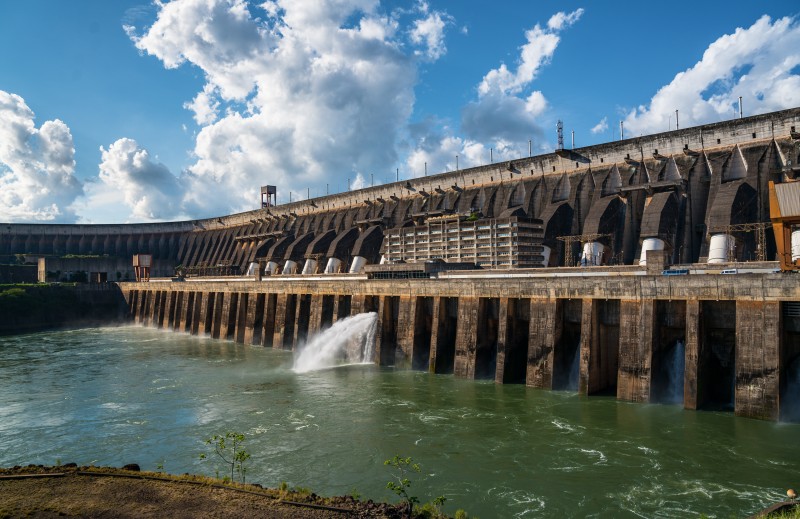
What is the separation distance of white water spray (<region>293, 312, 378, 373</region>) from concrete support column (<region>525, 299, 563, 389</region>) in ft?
45.3

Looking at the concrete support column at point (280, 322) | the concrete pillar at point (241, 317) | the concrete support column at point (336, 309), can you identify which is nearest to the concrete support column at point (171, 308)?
the concrete pillar at point (241, 317)

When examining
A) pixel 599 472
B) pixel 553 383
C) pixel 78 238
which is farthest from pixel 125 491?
pixel 78 238

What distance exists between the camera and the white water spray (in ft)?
133

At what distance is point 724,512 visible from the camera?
15.4 metres

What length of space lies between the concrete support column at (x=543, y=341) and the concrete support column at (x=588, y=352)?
1.60 meters

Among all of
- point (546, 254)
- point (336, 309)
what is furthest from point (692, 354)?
point (336, 309)

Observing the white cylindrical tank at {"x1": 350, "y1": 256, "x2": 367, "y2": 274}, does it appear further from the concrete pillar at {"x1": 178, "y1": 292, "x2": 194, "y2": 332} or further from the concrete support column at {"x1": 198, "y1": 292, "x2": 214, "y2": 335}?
the concrete pillar at {"x1": 178, "y1": 292, "x2": 194, "y2": 332}

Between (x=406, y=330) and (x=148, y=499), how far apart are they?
2459 cm

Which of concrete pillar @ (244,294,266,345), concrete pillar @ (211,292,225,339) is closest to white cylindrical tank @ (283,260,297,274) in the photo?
concrete pillar @ (211,292,225,339)

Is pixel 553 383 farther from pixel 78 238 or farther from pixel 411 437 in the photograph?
A: pixel 78 238

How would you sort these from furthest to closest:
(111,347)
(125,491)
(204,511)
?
(111,347)
(125,491)
(204,511)

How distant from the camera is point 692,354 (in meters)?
24.2

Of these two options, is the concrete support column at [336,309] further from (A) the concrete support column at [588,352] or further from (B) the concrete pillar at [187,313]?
(B) the concrete pillar at [187,313]

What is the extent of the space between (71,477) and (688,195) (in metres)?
46.0
